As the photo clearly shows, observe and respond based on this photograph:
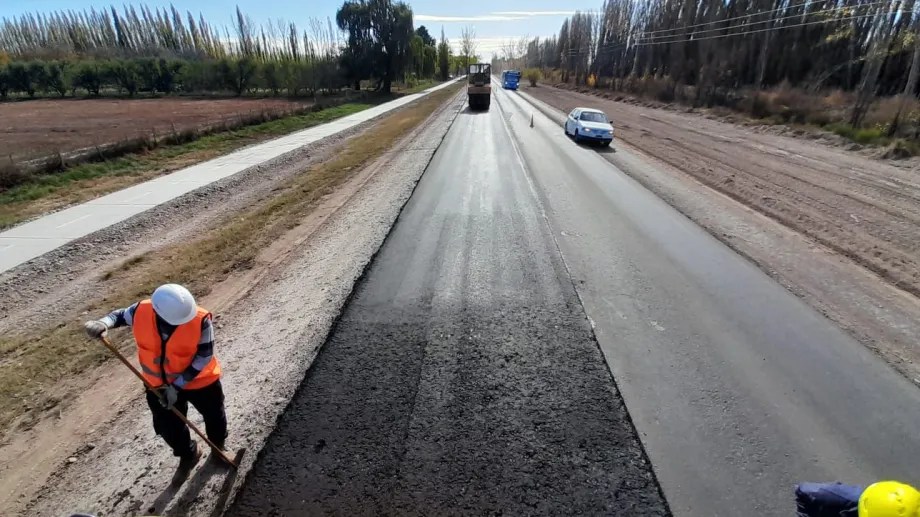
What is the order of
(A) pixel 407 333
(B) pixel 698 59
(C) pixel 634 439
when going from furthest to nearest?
1. (B) pixel 698 59
2. (A) pixel 407 333
3. (C) pixel 634 439

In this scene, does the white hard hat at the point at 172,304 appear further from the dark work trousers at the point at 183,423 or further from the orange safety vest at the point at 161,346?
the dark work trousers at the point at 183,423

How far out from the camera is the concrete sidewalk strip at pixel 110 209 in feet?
28.8

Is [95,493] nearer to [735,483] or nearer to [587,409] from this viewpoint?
[587,409]

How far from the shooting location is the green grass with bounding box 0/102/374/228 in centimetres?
1162

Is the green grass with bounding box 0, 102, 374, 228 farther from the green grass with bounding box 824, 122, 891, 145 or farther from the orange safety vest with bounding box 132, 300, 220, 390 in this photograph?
the green grass with bounding box 824, 122, 891, 145

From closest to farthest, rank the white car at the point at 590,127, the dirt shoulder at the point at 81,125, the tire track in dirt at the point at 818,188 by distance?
the tire track in dirt at the point at 818,188
the white car at the point at 590,127
the dirt shoulder at the point at 81,125

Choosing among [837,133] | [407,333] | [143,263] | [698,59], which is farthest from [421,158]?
[698,59]

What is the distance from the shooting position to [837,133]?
789 inches

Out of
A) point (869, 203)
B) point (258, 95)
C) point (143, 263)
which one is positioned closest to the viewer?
point (143, 263)

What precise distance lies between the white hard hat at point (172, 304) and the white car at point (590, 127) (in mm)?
18609

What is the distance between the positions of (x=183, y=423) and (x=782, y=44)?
51.9 metres

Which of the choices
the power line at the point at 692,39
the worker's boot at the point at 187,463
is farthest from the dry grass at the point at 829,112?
the worker's boot at the point at 187,463

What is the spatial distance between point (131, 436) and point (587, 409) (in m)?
4.32

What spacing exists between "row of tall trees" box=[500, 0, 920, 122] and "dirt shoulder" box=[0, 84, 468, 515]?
2400cm
